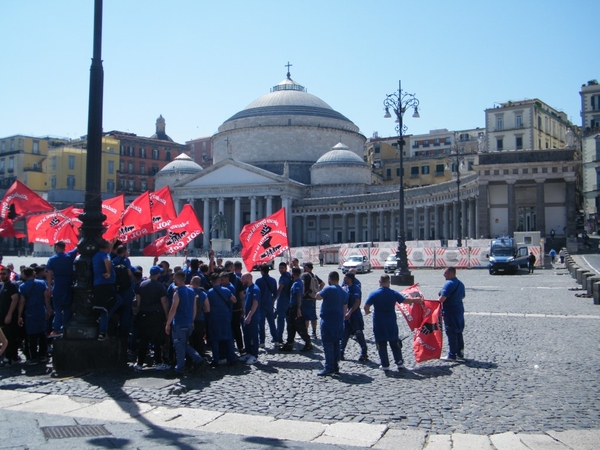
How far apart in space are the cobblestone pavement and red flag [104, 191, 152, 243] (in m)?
5.32

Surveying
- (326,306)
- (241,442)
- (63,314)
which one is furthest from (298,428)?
(63,314)

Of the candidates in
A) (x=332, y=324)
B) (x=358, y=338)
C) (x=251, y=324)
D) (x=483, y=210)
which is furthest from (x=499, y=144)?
(x=332, y=324)

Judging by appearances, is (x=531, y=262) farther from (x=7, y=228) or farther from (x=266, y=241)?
(x=7, y=228)

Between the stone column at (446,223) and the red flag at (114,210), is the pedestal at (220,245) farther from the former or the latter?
the red flag at (114,210)

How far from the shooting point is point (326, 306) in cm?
970

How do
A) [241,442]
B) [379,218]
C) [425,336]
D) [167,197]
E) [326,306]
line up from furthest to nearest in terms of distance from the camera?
[379,218] < [167,197] < [425,336] < [326,306] < [241,442]

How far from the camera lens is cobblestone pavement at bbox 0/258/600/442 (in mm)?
7340

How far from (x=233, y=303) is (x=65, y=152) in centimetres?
7962

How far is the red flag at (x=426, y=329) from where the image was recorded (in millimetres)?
10383

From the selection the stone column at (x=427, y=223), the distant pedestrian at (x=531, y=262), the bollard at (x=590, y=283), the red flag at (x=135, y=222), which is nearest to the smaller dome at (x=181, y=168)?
the stone column at (x=427, y=223)

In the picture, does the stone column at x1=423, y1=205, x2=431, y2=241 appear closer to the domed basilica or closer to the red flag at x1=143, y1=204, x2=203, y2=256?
the domed basilica

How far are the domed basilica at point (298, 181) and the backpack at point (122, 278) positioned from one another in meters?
52.7

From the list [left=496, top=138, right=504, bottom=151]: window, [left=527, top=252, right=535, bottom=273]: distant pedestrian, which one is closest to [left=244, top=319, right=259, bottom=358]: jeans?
[left=527, top=252, right=535, bottom=273]: distant pedestrian

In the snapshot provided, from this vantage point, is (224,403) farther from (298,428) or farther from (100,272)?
(100,272)
